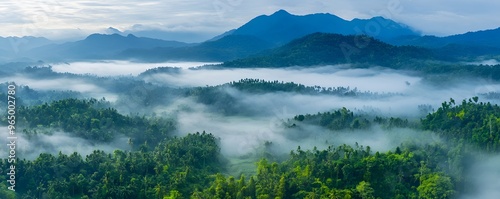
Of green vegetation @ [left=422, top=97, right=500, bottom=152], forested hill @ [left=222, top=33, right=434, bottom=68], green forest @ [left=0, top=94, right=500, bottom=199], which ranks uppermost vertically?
forested hill @ [left=222, top=33, right=434, bottom=68]

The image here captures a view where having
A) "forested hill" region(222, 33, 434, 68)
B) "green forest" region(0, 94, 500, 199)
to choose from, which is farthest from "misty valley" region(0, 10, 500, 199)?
"forested hill" region(222, 33, 434, 68)

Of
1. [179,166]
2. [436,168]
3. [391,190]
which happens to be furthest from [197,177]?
[436,168]

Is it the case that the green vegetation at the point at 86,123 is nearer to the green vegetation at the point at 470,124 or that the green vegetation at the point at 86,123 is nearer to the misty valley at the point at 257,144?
the misty valley at the point at 257,144

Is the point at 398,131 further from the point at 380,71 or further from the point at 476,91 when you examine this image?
the point at 380,71

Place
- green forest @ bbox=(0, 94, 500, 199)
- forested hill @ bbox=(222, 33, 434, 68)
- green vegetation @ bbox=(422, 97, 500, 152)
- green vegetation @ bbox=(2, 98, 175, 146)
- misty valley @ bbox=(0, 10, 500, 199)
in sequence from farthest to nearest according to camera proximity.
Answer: forested hill @ bbox=(222, 33, 434, 68) < green vegetation @ bbox=(2, 98, 175, 146) < green vegetation @ bbox=(422, 97, 500, 152) < misty valley @ bbox=(0, 10, 500, 199) < green forest @ bbox=(0, 94, 500, 199)

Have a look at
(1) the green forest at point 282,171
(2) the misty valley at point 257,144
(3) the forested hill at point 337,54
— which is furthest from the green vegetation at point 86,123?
(3) the forested hill at point 337,54

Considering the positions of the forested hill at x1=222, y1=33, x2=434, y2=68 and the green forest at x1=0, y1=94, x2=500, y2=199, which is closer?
the green forest at x1=0, y1=94, x2=500, y2=199

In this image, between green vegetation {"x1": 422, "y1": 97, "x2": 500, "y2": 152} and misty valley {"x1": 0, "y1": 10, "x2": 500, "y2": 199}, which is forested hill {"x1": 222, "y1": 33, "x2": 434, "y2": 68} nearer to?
misty valley {"x1": 0, "y1": 10, "x2": 500, "y2": 199}
